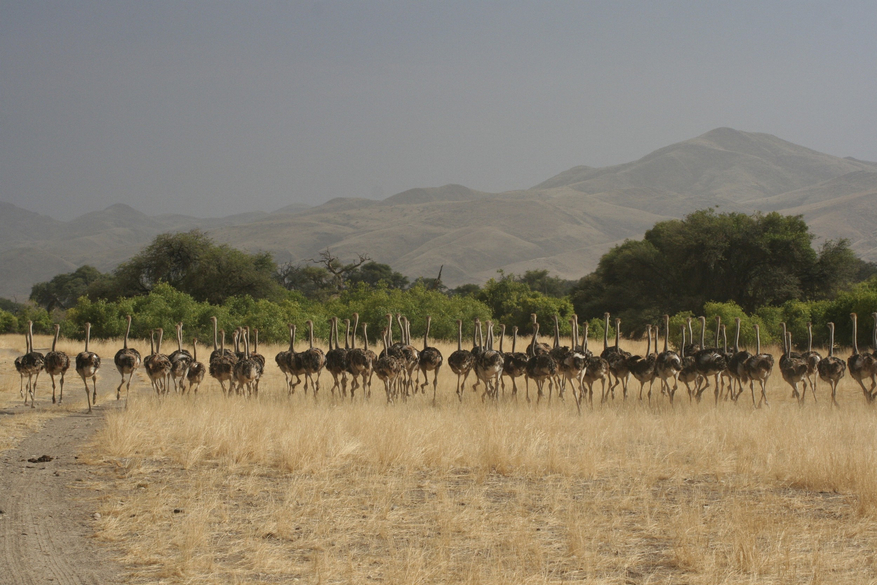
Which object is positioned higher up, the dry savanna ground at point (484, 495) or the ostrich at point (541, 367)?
the ostrich at point (541, 367)

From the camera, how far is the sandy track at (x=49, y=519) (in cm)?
647

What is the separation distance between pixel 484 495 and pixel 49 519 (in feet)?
15.0

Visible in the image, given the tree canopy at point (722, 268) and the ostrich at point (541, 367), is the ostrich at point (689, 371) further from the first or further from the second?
the tree canopy at point (722, 268)

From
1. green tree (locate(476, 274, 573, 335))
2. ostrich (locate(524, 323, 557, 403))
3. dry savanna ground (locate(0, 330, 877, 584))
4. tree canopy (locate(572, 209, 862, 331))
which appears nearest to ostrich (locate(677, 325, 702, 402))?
dry savanna ground (locate(0, 330, 877, 584))

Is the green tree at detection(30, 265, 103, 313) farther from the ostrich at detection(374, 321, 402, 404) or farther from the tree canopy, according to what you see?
the ostrich at detection(374, 321, 402, 404)

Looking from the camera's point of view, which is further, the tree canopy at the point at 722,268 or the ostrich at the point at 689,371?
the tree canopy at the point at 722,268

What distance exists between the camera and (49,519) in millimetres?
8023

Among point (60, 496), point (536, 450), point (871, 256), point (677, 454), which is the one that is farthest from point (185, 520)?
point (871, 256)

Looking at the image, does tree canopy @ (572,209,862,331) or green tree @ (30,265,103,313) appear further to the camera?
green tree @ (30,265,103,313)

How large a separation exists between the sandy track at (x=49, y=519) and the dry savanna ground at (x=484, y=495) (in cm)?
23

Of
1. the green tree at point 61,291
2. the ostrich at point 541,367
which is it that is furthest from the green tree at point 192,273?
the ostrich at point 541,367

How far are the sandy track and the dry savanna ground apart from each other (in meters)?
0.23

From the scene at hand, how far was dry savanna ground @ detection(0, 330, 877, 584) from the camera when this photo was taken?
6730 mm

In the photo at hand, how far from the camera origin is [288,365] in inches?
730
